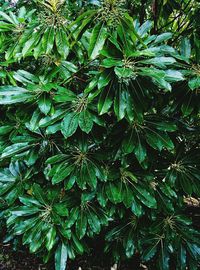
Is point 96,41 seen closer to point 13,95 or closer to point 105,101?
point 105,101

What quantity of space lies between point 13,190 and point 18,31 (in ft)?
3.08

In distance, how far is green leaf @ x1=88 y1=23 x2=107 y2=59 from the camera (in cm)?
127

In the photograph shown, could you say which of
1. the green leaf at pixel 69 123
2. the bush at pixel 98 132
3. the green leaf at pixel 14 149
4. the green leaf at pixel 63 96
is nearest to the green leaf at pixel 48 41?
the bush at pixel 98 132

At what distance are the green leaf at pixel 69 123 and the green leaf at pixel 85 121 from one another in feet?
0.07

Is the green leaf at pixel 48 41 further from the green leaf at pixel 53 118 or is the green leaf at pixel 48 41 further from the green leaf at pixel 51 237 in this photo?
the green leaf at pixel 51 237

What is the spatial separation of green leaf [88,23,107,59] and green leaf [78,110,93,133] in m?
0.27

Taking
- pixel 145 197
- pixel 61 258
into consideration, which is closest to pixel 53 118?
pixel 145 197

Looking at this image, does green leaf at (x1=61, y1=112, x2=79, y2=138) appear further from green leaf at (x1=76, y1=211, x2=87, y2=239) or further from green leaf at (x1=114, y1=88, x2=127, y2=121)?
green leaf at (x1=76, y1=211, x2=87, y2=239)

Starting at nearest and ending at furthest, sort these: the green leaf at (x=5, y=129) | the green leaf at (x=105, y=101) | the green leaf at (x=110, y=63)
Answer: the green leaf at (x=110, y=63), the green leaf at (x=105, y=101), the green leaf at (x=5, y=129)

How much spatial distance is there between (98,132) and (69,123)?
0.62ft

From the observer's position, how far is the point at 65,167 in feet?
5.36

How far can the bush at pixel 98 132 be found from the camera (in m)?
1.32

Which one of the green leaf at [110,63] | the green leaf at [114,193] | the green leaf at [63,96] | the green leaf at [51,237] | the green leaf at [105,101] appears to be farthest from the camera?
the green leaf at [51,237]

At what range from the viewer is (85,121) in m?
1.40
